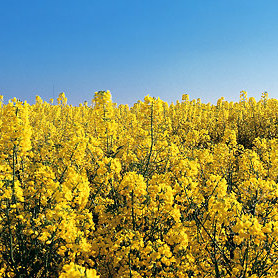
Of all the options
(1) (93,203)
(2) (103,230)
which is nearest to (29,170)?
(1) (93,203)

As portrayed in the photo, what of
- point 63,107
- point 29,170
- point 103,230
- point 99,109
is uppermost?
point 63,107

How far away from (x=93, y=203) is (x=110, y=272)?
1.57 metres

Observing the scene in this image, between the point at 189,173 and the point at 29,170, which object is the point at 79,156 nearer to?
the point at 29,170

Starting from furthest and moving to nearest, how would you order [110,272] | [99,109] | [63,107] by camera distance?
[63,107] < [99,109] < [110,272]

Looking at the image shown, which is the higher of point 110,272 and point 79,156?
point 79,156

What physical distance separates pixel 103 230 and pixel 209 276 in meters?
1.82

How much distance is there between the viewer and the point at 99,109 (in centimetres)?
643

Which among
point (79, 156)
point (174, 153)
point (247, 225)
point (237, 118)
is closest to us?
point (247, 225)

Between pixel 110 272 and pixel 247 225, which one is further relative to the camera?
pixel 110 272

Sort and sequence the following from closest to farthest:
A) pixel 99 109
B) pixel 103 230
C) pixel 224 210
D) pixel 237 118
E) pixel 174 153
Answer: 1. pixel 224 210
2. pixel 103 230
3. pixel 174 153
4. pixel 99 109
5. pixel 237 118

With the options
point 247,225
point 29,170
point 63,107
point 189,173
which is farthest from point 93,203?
point 63,107

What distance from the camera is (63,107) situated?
1008 inches

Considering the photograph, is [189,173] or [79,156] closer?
[189,173]

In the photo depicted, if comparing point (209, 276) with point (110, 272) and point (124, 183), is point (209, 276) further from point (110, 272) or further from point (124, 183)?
point (124, 183)
